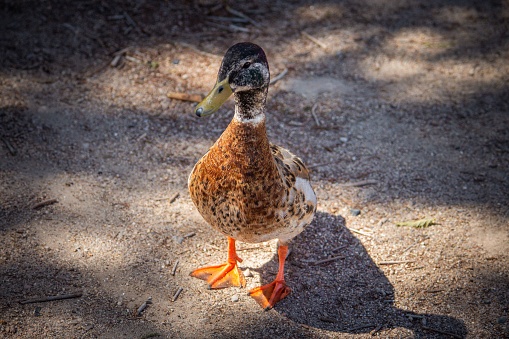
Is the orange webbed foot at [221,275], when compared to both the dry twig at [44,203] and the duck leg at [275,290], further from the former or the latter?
the dry twig at [44,203]

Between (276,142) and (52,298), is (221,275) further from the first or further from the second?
(276,142)

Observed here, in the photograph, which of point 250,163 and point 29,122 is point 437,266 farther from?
point 29,122

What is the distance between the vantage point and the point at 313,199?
135 inches

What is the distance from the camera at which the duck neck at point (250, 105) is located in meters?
2.93

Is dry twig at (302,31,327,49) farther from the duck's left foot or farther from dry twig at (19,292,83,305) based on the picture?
dry twig at (19,292,83,305)

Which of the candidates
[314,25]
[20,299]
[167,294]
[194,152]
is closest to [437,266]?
[167,294]

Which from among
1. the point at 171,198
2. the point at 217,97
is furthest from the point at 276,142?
the point at 217,97

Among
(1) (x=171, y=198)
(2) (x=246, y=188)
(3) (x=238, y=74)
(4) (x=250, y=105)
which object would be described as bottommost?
(1) (x=171, y=198)

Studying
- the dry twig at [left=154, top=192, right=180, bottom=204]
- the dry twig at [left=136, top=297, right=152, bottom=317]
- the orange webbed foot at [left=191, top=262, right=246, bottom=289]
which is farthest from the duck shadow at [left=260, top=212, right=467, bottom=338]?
the dry twig at [left=154, top=192, right=180, bottom=204]

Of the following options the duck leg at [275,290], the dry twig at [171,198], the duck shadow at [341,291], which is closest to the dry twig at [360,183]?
the duck shadow at [341,291]

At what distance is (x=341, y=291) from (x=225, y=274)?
854mm

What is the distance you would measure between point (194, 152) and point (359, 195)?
1.59m

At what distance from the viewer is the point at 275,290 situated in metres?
3.51

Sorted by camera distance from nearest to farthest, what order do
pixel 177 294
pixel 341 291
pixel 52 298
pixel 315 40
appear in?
1. pixel 52 298
2. pixel 177 294
3. pixel 341 291
4. pixel 315 40
